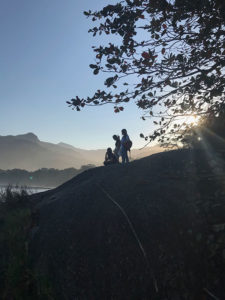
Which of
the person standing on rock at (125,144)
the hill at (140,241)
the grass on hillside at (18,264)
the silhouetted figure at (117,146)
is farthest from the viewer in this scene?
the silhouetted figure at (117,146)

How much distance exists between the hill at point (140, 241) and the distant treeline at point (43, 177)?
62.9 meters

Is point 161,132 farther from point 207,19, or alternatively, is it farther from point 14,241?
point 14,241

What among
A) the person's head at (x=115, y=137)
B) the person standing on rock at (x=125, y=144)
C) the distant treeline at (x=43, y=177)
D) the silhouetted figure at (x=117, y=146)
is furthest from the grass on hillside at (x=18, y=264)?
the distant treeline at (x=43, y=177)

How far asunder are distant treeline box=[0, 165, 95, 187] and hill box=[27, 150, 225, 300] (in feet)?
206

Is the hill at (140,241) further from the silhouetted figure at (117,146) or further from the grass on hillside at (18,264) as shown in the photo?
the silhouetted figure at (117,146)

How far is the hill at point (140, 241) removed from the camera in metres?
3.43

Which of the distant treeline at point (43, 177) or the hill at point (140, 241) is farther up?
the distant treeline at point (43, 177)

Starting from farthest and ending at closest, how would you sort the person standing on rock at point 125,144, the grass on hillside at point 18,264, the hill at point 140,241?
1. the person standing on rock at point 125,144
2. the grass on hillside at point 18,264
3. the hill at point 140,241

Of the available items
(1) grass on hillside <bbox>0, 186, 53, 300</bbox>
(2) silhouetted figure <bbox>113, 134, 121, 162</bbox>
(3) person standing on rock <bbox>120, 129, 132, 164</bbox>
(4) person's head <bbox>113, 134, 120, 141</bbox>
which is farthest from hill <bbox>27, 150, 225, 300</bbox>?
(4) person's head <bbox>113, 134, 120, 141</bbox>

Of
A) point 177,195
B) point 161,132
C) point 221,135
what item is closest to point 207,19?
point 161,132

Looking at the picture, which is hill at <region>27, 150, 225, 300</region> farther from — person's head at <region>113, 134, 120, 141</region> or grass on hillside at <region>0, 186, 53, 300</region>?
person's head at <region>113, 134, 120, 141</region>

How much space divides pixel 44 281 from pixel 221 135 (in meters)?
8.75

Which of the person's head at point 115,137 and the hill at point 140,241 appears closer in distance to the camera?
the hill at point 140,241

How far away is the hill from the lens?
3426 mm
